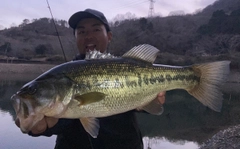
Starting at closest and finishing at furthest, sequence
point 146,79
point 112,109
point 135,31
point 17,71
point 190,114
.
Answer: point 112,109, point 146,79, point 190,114, point 17,71, point 135,31

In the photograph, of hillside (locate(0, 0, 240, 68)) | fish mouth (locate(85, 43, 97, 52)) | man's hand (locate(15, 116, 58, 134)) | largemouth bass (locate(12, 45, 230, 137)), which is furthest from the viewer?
hillside (locate(0, 0, 240, 68))

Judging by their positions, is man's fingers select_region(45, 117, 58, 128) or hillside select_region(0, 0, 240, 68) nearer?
man's fingers select_region(45, 117, 58, 128)

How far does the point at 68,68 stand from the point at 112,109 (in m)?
0.66

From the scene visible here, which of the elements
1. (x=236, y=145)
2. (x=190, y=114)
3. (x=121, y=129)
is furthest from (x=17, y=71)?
(x=121, y=129)

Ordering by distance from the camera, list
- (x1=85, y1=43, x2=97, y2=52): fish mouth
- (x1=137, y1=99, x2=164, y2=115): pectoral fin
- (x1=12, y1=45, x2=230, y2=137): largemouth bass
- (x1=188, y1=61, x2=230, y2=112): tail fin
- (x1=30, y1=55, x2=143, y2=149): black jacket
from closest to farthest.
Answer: (x1=12, y1=45, x2=230, y2=137): largemouth bass → (x1=188, y1=61, x2=230, y2=112): tail fin → (x1=137, y1=99, x2=164, y2=115): pectoral fin → (x1=30, y1=55, x2=143, y2=149): black jacket → (x1=85, y1=43, x2=97, y2=52): fish mouth

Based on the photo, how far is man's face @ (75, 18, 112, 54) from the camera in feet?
16.0

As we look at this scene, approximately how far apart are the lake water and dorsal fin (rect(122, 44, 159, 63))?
13213 millimetres

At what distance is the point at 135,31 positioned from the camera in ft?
292

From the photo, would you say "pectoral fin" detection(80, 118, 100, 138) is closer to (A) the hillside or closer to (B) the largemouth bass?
(B) the largemouth bass

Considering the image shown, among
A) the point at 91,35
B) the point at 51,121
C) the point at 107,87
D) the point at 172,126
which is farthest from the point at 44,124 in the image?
the point at 172,126

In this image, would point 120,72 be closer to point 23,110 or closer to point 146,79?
point 146,79

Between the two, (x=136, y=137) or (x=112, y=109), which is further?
(x=136, y=137)

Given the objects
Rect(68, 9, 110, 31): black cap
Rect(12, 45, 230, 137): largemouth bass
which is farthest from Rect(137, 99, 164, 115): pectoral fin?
Rect(68, 9, 110, 31): black cap

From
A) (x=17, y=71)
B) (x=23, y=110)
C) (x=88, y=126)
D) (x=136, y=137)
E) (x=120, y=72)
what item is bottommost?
(x=17, y=71)
